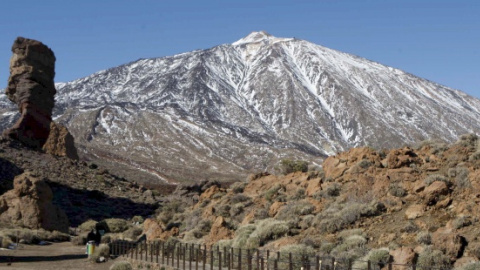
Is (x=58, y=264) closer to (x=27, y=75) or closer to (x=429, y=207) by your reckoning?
(x=429, y=207)

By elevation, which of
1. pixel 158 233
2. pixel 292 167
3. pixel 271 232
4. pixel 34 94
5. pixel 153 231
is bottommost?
pixel 271 232

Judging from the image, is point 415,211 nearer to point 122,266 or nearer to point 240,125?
point 122,266

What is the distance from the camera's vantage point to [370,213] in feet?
71.4

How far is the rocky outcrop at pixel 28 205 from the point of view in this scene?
37.9 metres

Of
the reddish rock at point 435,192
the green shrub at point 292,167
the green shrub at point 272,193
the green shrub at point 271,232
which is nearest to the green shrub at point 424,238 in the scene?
the reddish rock at point 435,192

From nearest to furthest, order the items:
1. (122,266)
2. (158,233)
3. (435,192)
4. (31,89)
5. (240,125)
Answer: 1. (435,192)
2. (122,266)
3. (158,233)
4. (31,89)
5. (240,125)

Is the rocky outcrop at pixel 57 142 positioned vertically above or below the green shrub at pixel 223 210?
above

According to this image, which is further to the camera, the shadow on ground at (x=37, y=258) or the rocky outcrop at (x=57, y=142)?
the rocky outcrop at (x=57, y=142)

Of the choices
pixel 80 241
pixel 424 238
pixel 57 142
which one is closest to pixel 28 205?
pixel 80 241

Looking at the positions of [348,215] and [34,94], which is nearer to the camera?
[348,215]

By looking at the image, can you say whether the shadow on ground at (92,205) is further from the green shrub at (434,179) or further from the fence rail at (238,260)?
the green shrub at (434,179)

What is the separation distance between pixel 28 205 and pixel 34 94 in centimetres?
3021

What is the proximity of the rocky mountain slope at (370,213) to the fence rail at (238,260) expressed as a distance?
422 mm

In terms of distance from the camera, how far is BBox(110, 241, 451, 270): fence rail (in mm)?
16344
